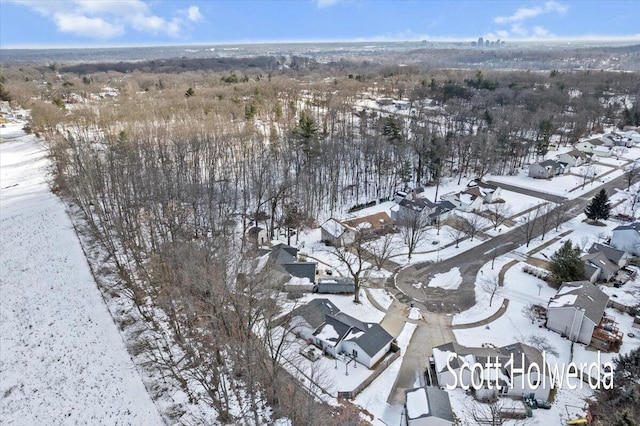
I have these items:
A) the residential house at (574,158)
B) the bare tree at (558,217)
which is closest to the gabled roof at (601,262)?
the bare tree at (558,217)

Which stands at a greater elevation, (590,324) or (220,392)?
(590,324)

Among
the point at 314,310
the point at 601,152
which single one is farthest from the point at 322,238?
the point at 601,152

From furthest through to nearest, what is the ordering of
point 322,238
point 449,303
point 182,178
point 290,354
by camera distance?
point 182,178
point 322,238
point 449,303
point 290,354

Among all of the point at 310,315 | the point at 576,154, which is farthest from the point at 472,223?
the point at 576,154

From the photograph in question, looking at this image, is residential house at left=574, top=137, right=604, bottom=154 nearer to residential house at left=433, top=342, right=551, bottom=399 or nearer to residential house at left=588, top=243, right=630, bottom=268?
residential house at left=588, top=243, right=630, bottom=268

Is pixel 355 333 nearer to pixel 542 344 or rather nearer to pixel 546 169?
pixel 542 344

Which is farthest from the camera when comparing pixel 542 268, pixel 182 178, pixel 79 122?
pixel 79 122

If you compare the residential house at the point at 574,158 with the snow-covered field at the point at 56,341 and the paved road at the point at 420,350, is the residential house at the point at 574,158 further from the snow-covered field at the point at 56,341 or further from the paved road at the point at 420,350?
the snow-covered field at the point at 56,341

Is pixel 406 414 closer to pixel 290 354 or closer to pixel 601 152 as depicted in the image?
pixel 290 354
